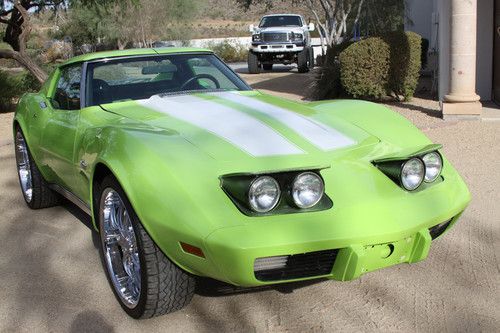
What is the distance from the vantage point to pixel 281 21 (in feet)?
82.7

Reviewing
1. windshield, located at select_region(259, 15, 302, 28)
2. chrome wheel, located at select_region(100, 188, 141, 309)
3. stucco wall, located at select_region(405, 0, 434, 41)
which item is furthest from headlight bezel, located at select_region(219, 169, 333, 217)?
windshield, located at select_region(259, 15, 302, 28)

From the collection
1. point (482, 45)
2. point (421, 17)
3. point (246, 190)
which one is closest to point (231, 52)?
point (421, 17)

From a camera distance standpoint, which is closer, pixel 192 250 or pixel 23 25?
pixel 192 250

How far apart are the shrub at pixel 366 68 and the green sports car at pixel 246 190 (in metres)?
7.15

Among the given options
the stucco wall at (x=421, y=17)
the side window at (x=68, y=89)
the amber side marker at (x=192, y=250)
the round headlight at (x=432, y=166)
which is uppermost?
the stucco wall at (x=421, y=17)

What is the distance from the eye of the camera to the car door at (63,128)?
432cm

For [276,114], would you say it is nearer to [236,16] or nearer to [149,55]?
[149,55]

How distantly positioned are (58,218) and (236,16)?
92749 mm

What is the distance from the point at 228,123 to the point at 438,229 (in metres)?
1.36

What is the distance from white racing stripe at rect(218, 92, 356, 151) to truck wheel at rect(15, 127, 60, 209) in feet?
7.24

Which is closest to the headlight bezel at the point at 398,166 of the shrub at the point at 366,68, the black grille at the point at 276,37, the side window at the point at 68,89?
the side window at the point at 68,89

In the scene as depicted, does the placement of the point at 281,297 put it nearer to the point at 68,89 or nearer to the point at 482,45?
the point at 68,89

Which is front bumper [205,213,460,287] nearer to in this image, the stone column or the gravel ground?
the gravel ground

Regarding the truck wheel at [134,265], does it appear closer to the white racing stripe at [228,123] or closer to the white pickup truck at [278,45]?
the white racing stripe at [228,123]
